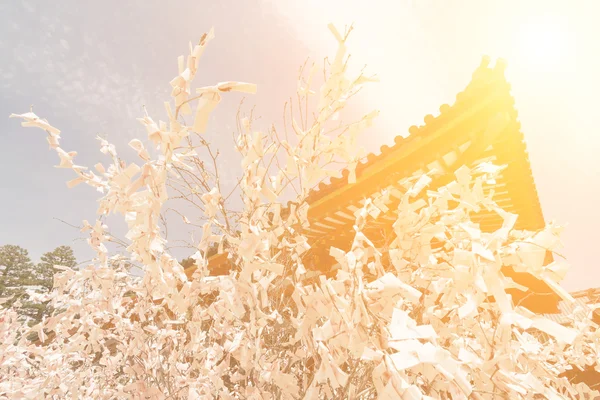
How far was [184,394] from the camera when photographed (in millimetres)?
2236

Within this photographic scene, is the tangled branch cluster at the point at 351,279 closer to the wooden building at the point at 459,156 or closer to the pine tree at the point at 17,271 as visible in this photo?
the wooden building at the point at 459,156

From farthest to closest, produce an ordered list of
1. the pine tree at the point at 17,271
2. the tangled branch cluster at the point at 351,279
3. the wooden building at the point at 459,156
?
the pine tree at the point at 17,271
the wooden building at the point at 459,156
the tangled branch cluster at the point at 351,279

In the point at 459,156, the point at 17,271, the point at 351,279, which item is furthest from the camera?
the point at 17,271

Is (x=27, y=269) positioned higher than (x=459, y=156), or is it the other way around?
(x=27, y=269)

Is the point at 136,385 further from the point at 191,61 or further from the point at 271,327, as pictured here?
the point at 191,61

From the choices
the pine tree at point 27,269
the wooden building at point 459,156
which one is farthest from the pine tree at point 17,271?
the wooden building at point 459,156

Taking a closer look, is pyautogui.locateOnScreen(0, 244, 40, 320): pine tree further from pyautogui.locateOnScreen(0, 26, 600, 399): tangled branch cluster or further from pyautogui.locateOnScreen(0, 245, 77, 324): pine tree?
pyautogui.locateOnScreen(0, 26, 600, 399): tangled branch cluster

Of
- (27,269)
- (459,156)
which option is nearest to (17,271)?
(27,269)

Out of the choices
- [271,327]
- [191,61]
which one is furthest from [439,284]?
[191,61]

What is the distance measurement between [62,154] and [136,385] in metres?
1.18

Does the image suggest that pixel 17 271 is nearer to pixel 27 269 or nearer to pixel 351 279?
pixel 27 269

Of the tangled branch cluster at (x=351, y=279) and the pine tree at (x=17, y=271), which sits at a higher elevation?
the pine tree at (x=17, y=271)

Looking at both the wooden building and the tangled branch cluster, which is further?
the wooden building

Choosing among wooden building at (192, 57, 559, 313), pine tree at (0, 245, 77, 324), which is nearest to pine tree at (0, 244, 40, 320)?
pine tree at (0, 245, 77, 324)
